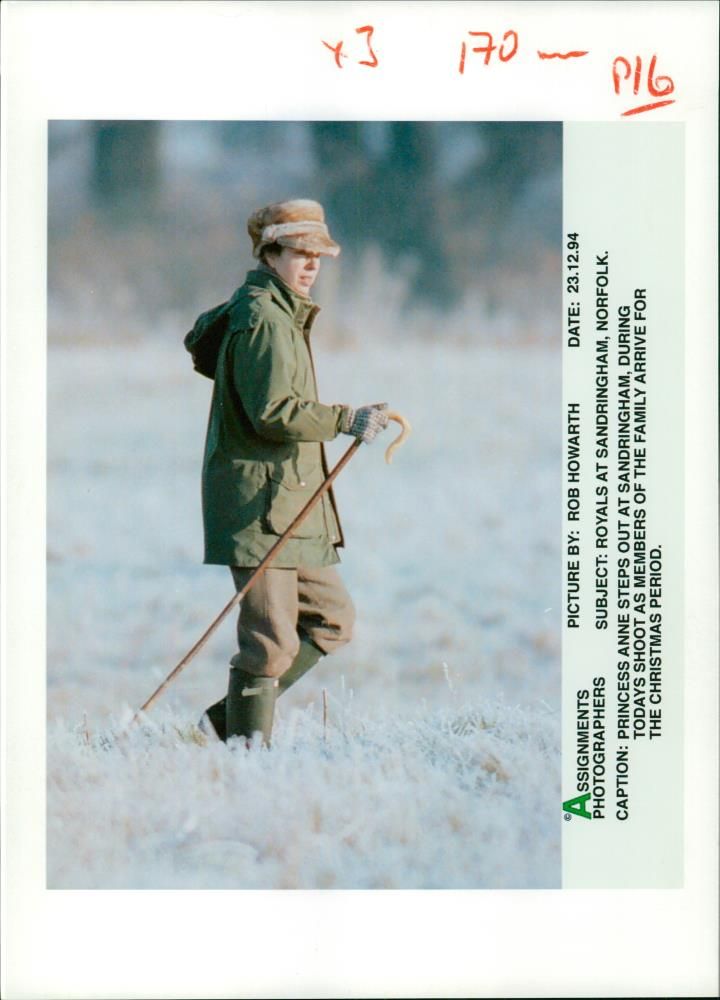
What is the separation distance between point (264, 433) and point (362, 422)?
29 cm

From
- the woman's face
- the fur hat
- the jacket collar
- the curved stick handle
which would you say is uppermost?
the fur hat

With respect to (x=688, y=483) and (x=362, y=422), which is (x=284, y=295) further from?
(x=688, y=483)

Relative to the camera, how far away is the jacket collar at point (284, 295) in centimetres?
469

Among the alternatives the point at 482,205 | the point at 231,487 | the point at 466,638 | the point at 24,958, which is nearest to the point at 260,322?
the point at 231,487

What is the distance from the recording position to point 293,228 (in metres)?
4.72

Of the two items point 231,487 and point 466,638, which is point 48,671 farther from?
point 466,638

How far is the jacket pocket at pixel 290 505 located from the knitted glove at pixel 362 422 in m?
0.21

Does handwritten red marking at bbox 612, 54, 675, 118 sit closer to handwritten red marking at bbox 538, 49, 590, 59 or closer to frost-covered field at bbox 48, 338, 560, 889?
handwritten red marking at bbox 538, 49, 590, 59

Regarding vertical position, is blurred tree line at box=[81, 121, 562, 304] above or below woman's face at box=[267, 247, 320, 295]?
above

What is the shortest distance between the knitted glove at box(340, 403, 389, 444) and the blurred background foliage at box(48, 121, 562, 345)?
1.31ft

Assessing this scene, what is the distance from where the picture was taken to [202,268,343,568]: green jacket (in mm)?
4625

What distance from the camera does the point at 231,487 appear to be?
471cm

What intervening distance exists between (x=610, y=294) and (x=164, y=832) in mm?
2094

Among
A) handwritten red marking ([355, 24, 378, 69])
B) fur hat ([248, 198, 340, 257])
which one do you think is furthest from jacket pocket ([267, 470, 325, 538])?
handwritten red marking ([355, 24, 378, 69])
